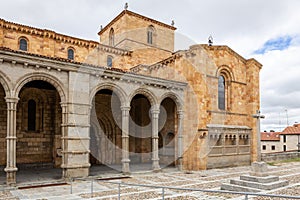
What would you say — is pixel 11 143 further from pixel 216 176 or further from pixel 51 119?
pixel 216 176

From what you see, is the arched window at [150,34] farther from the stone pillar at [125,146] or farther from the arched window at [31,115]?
the arched window at [31,115]

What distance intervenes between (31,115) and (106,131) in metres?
Result: 5.57

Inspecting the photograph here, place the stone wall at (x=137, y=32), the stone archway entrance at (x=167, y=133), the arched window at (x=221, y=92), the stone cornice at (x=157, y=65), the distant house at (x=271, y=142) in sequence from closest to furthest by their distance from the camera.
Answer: the stone archway entrance at (x=167, y=133) < the stone cornice at (x=157, y=65) < the arched window at (x=221, y=92) < the stone wall at (x=137, y=32) < the distant house at (x=271, y=142)

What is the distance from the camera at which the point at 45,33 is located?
19891mm

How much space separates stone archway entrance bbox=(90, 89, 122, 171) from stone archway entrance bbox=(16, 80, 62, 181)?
3.09m

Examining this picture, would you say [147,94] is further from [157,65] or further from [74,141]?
[157,65]

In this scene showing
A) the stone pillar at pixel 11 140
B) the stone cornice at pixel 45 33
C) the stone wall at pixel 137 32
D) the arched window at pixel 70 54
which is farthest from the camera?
the stone wall at pixel 137 32

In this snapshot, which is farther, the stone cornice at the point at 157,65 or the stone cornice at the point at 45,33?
the stone cornice at the point at 157,65

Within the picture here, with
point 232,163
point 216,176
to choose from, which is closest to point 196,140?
point 216,176

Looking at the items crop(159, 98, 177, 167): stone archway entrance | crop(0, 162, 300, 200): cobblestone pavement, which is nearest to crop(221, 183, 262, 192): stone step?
crop(0, 162, 300, 200): cobblestone pavement

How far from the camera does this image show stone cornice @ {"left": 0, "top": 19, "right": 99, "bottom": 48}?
1862cm

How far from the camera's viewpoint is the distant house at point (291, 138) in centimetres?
4169

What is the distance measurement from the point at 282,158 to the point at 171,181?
1627 cm

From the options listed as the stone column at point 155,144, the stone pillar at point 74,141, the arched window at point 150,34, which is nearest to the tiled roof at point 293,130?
the arched window at point 150,34
